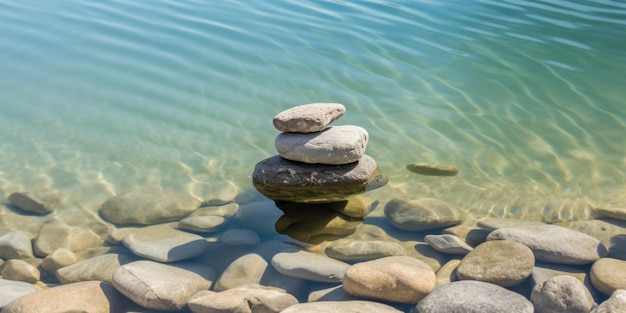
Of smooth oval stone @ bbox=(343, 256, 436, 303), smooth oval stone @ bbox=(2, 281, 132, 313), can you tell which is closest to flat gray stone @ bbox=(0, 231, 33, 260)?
smooth oval stone @ bbox=(2, 281, 132, 313)

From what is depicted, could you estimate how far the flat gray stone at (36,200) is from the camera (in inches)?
250

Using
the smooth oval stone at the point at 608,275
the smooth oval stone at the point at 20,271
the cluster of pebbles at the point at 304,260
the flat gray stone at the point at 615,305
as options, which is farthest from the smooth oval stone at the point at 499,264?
the smooth oval stone at the point at 20,271

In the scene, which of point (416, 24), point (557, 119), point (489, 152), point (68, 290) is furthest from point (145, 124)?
point (416, 24)

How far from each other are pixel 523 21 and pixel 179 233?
10572 mm

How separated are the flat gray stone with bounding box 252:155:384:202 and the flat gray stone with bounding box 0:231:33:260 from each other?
2233 mm

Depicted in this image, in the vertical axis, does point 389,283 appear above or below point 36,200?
above

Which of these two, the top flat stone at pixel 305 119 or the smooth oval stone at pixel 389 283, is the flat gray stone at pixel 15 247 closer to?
the top flat stone at pixel 305 119

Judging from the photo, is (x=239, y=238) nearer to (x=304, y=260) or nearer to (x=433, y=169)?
(x=304, y=260)

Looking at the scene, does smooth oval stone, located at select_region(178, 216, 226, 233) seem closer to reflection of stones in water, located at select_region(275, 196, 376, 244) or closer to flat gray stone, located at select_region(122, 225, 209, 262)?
flat gray stone, located at select_region(122, 225, 209, 262)

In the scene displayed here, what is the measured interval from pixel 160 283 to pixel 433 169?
11.5ft

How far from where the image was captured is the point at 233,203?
6.41 metres

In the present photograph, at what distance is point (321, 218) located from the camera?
6062 millimetres

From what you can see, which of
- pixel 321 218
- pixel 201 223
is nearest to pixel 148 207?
pixel 201 223

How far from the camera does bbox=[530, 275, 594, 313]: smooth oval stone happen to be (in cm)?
442
